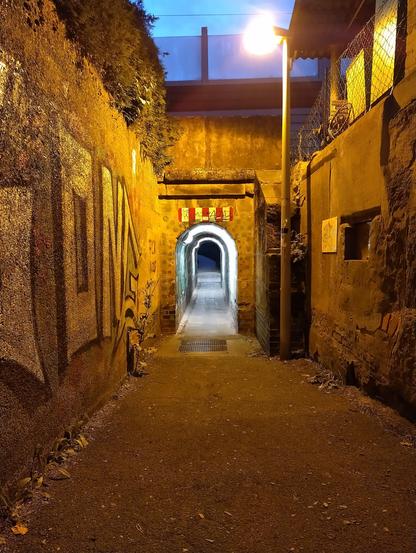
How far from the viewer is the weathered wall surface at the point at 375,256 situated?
338 cm

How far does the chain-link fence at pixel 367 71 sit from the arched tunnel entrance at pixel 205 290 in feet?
12.5

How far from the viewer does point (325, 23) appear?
21.0 ft

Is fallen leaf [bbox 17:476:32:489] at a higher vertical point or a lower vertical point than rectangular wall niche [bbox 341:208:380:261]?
lower

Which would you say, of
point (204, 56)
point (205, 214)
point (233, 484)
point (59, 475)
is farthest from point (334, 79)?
point (204, 56)

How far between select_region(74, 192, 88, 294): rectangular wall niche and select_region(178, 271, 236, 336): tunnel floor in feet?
19.2

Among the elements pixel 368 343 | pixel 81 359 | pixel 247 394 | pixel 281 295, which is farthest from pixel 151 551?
pixel 281 295

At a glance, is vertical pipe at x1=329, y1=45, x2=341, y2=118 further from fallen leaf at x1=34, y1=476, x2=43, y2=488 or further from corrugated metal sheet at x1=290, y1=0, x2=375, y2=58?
fallen leaf at x1=34, y1=476, x2=43, y2=488

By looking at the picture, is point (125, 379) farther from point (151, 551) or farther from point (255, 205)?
point (255, 205)

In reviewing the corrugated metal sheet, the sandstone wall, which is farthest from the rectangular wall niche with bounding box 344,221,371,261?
the sandstone wall

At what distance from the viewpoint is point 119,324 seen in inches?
186

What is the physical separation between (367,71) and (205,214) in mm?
4608

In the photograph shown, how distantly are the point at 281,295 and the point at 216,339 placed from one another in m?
2.83

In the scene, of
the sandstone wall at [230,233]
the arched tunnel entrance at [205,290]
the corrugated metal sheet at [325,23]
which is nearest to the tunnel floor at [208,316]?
the arched tunnel entrance at [205,290]

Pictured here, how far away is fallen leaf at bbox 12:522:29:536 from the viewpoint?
2084 millimetres
